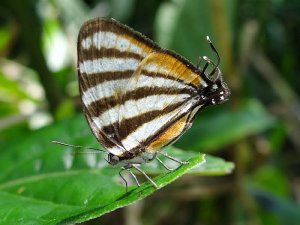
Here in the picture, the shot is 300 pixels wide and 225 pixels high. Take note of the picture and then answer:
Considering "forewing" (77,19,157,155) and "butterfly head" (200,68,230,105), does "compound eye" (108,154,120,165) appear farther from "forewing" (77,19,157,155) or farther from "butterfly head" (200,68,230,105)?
"butterfly head" (200,68,230,105)

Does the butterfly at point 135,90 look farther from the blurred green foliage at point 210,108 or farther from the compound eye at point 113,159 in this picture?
the blurred green foliage at point 210,108

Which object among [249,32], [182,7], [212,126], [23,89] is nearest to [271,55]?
[249,32]

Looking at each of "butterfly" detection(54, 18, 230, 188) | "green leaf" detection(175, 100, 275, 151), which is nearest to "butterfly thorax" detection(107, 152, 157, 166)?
"butterfly" detection(54, 18, 230, 188)

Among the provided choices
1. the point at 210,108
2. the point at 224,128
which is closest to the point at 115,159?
the point at 224,128

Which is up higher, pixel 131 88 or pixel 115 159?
pixel 131 88

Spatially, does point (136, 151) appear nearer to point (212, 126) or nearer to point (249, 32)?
point (212, 126)

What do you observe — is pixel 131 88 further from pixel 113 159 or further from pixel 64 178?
pixel 64 178
